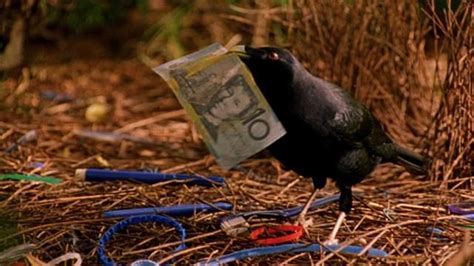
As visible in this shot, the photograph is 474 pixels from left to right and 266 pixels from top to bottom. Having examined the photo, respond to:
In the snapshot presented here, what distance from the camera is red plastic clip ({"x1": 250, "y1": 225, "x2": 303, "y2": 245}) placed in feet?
10.1

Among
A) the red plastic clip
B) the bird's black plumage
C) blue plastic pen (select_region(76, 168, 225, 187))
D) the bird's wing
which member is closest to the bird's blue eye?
the bird's black plumage

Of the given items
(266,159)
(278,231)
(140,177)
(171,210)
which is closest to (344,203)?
(278,231)

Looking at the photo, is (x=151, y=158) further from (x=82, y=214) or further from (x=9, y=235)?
(x=9, y=235)

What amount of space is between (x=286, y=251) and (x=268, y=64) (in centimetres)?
57

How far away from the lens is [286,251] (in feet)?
9.84

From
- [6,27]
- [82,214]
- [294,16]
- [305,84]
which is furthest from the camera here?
[6,27]

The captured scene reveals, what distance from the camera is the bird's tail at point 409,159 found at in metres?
3.82

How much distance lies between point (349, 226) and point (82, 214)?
2.98ft

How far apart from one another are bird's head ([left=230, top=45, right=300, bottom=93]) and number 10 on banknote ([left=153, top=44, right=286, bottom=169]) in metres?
0.12

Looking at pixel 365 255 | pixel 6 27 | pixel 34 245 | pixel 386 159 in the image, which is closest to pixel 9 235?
pixel 34 245

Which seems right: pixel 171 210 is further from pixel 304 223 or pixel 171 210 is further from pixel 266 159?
pixel 266 159

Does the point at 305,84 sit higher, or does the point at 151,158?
the point at 305,84

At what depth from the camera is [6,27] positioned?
5.16 metres

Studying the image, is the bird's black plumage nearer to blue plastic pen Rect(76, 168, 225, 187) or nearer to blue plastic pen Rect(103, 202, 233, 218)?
blue plastic pen Rect(103, 202, 233, 218)
